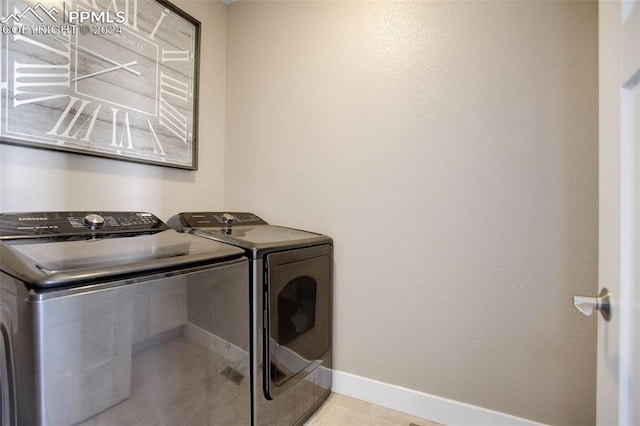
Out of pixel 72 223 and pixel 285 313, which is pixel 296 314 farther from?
pixel 72 223

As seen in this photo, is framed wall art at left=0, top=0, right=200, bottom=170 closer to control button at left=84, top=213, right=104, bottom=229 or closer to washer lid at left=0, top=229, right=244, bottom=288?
control button at left=84, top=213, right=104, bottom=229

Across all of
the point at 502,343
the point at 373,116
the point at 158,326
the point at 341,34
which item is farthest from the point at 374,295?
the point at 341,34

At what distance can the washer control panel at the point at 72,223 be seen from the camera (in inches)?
41.7

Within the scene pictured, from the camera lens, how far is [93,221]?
1.24 metres

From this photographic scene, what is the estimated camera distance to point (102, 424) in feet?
2.46

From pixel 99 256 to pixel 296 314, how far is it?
0.87 m

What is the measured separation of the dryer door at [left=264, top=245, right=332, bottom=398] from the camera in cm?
127

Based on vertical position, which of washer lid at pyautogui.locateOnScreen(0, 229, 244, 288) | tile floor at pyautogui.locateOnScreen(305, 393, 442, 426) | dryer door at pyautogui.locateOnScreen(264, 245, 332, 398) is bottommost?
tile floor at pyautogui.locateOnScreen(305, 393, 442, 426)

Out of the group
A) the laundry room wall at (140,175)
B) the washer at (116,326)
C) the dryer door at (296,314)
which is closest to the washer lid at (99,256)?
the washer at (116,326)

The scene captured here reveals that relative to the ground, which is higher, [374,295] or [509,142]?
[509,142]

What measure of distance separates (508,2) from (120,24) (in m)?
1.93

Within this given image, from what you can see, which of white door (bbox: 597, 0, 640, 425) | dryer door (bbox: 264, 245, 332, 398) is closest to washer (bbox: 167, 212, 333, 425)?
dryer door (bbox: 264, 245, 332, 398)

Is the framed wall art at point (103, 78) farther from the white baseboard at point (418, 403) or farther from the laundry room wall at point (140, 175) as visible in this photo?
the white baseboard at point (418, 403)

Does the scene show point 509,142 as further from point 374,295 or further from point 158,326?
point 158,326
